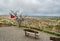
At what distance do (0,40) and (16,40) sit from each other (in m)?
1.17

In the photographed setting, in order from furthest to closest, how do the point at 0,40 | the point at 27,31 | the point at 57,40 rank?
the point at 27,31
the point at 0,40
the point at 57,40

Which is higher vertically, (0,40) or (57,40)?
(57,40)

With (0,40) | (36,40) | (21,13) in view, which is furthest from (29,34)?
(21,13)

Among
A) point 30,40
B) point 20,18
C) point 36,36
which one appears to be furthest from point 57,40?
point 20,18

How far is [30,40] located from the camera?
41.0ft

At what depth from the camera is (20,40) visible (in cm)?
1241

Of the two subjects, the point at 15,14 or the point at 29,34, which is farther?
the point at 15,14

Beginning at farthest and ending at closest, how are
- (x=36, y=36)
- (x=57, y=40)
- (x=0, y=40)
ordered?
(x=36, y=36), (x=0, y=40), (x=57, y=40)

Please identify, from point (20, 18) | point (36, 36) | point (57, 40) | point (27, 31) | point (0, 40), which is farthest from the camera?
point (20, 18)

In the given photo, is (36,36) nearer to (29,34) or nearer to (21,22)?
(29,34)

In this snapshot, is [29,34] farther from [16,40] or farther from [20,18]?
[20,18]

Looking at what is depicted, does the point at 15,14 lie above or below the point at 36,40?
above

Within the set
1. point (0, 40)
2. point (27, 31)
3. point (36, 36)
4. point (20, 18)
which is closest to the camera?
point (0, 40)

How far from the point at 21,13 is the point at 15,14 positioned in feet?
3.47
